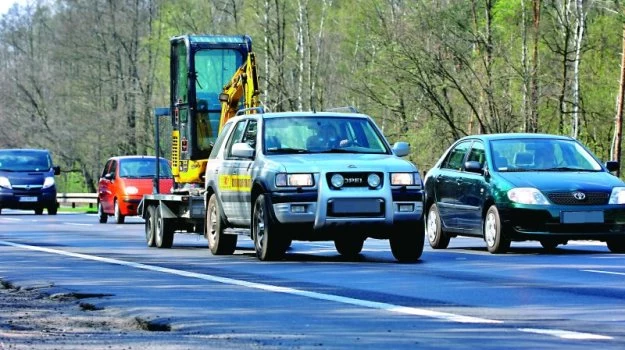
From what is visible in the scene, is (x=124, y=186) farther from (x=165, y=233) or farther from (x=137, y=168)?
(x=165, y=233)

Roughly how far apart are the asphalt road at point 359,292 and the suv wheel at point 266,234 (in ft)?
0.66

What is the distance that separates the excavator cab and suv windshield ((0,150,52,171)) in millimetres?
22340

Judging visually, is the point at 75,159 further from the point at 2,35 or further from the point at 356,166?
the point at 356,166

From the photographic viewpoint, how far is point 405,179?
735 inches

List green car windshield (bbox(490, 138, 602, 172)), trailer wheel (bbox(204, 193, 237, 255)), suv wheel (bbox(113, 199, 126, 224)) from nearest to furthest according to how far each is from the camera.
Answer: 1. trailer wheel (bbox(204, 193, 237, 255))
2. green car windshield (bbox(490, 138, 602, 172))
3. suv wheel (bbox(113, 199, 126, 224))

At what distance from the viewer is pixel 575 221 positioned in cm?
2002

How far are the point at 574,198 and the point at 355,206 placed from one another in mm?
3251

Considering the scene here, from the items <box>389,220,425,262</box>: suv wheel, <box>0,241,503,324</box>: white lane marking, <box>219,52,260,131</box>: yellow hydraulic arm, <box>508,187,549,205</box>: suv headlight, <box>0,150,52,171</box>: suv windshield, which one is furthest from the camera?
<box>0,150,52,171</box>: suv windshield

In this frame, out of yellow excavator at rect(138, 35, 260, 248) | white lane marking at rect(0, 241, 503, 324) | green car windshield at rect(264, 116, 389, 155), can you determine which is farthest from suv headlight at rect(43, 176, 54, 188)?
green car windshield at rect(264, 116, 389, 155)

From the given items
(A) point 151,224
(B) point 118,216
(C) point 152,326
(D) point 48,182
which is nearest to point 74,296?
(C) point 152,326

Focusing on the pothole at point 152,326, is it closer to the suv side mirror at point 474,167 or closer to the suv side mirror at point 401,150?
the suv side mirror at point 401,150

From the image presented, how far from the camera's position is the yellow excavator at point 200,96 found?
25.7 meters

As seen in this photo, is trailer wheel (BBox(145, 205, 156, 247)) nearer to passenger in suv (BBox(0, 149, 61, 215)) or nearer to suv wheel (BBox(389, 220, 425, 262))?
suv wheel (BBox(389, 220, 425, 262))

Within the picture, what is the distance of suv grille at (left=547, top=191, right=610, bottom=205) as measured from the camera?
791 inches
